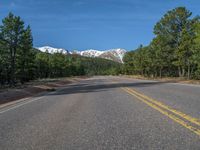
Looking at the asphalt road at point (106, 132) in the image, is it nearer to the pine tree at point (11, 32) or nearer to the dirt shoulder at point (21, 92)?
the dirt shoulder at point (21, 92)

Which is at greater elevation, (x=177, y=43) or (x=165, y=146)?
(x=177, y=43)

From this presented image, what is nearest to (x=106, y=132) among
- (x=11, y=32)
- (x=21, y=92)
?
(x=21, y=92)

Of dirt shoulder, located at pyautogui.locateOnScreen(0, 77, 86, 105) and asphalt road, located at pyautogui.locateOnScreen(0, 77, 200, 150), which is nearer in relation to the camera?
asphalt road, located at pyautogui.locateOnScreen(0, 77, 200, 150)

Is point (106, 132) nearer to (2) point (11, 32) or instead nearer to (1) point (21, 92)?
(1) point (21, 92)

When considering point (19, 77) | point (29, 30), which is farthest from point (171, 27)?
point (19, 77)

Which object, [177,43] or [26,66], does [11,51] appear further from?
[177,43]

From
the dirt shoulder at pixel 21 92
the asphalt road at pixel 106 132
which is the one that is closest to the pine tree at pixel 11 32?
the dirt shoulder at pixel 21 92

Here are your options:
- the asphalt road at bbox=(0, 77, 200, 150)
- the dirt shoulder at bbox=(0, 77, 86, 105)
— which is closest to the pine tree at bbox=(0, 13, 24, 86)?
the dirt shoulder at bbox=(0, 77, 86, 105)

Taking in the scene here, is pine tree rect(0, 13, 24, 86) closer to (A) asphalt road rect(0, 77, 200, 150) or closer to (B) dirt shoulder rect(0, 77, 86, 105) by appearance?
(B) dirt shoulder rect(0, 77, 86, 105)

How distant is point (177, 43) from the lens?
55781mm

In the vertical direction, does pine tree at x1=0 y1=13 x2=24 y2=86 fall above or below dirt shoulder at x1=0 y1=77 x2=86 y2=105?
above

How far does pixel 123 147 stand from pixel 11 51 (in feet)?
154

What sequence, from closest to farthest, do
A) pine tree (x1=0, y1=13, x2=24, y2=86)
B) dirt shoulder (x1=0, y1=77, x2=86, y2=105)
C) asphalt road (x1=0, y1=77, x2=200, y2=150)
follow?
asphalt road (x1=0, y1=77, x2=200, y2=150) < dirt shoulder (x1=0, y1=77, x2=86, y2=105) < pine tree (x1=0, y1=13, x2=24, y2=86)

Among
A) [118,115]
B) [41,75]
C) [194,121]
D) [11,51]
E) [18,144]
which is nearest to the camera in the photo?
[18,144]
